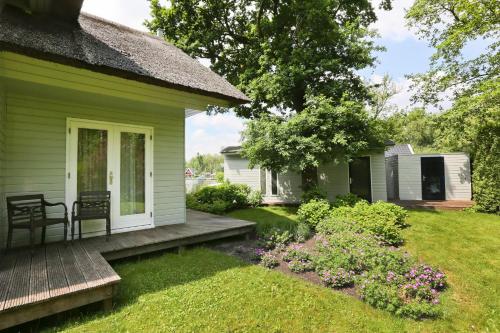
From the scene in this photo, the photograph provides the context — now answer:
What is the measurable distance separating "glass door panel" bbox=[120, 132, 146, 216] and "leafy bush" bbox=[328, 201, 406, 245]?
4.29 m

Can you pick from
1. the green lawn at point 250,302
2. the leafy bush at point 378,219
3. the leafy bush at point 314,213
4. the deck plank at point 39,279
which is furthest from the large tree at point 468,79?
the deck plank at point 39,279

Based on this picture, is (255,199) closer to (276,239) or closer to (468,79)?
(276,239)

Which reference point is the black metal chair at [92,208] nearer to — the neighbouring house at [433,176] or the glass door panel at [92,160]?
the glass door panel at [92,160]

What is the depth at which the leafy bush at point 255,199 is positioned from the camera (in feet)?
37.8

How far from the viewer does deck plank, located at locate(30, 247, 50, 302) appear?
253cm

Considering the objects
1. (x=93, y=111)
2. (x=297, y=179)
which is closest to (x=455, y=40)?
(x=297, y=179)

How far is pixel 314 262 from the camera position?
4.24 m

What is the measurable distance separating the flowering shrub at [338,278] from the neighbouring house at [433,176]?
10.2 metres

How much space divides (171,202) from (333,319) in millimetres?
4306

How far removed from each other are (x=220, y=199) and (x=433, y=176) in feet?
32.2

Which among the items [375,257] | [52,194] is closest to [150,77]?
[52,194]

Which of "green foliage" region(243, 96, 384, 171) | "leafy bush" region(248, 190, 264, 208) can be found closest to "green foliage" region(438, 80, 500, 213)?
"green foliage" region(243, 96, 384, 171)

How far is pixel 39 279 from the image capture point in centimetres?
291

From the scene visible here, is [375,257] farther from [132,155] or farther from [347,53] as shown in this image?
[347,53]
